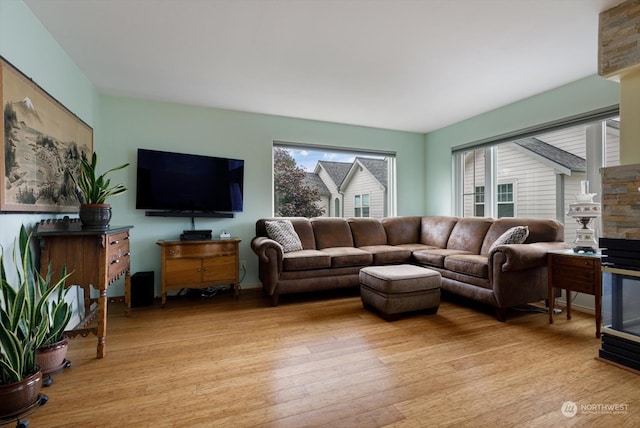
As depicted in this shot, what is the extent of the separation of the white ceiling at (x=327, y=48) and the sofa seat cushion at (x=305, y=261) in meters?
1.86

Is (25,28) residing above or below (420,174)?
above

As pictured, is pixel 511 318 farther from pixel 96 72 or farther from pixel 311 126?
pixel 96 72

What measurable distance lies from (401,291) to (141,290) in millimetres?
2729

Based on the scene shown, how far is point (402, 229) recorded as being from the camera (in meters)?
4.53

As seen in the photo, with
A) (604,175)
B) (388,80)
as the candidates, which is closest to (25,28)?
(388,80)

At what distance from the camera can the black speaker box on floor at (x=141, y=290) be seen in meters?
3.14

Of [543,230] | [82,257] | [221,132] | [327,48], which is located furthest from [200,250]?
[543,230]

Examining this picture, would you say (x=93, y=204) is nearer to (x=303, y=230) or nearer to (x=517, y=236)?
(x=303, y=230)

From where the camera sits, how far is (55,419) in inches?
55.7

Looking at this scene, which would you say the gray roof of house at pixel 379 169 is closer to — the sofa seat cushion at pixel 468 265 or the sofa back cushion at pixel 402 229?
the sofa back cushion at pixel 402 229

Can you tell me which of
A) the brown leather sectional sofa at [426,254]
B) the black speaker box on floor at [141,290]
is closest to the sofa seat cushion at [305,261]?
the brown leather sectional sofa at [426,254]

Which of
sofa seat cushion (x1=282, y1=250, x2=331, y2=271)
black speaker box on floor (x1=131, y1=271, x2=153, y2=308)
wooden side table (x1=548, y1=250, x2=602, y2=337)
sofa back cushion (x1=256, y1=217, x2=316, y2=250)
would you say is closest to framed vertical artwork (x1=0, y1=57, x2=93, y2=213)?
black speaker box on floor (x1=131, y1=271, x2=153, y2=308)

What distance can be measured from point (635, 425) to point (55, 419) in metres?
2.76

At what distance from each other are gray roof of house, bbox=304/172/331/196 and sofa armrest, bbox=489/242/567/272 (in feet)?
8.39
